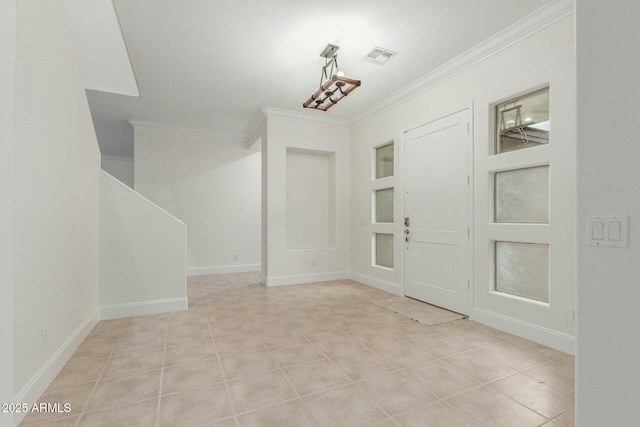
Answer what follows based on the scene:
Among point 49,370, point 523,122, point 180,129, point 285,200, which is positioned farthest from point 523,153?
point 180,129

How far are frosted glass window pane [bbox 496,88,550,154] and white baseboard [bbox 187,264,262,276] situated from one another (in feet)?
16.5

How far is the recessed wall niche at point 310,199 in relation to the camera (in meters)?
5.51

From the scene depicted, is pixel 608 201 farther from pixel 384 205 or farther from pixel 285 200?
pixel 285 200

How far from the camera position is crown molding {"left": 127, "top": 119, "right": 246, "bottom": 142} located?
557 centimetres

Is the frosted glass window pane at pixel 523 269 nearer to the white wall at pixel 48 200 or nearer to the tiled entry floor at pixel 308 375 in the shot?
the tiled entry floor at pixel 308 375

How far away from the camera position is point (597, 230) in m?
1.08

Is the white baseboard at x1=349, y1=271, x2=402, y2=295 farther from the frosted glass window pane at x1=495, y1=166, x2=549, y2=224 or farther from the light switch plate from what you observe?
the light switch plate

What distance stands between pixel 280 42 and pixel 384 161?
8.02 feet

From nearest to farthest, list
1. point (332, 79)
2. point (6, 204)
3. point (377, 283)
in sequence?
point (6, 204) < point (332, 79) < point (377, 283)

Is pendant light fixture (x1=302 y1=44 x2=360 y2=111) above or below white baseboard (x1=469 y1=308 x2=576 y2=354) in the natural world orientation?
above

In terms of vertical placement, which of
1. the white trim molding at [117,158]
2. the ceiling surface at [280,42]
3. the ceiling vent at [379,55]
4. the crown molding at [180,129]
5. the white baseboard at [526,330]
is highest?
the ceiling surface at [280,42]

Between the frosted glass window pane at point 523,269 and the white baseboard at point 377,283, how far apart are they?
150 centimetres

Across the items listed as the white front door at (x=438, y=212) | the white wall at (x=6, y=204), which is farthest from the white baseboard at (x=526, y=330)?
the white wall at (x=6, y=204)

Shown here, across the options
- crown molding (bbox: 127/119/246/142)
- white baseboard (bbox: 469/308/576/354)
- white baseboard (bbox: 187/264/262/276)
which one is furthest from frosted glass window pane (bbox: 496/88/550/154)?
white baseboard (bbox: 187/264/262/276)
